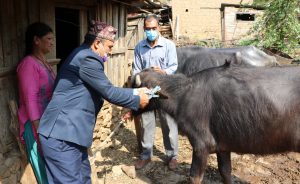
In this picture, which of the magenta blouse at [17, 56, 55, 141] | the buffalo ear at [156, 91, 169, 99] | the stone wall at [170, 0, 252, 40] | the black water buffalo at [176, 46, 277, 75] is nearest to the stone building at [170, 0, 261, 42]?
the stone wall at [170, 0, 252, 40]

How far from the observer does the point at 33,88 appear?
3.41m

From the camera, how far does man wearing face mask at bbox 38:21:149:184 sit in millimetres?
2869

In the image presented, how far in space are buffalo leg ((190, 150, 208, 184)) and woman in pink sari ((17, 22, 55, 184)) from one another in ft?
5.82

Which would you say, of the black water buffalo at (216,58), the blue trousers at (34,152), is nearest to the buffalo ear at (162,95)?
the blue trousers at (34,152)

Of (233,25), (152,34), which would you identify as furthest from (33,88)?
(233,25)

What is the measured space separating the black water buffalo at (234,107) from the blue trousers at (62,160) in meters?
1.37

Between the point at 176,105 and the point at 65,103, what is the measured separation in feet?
5.46

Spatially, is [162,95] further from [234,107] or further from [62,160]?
[62,160]

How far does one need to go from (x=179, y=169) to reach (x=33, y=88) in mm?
2894

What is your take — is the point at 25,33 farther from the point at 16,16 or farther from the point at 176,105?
the point at 176,105

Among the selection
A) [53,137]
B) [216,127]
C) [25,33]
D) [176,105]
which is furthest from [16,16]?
[216,127]

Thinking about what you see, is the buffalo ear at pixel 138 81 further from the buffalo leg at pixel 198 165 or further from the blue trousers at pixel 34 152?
the blue trousers at pixel 34 152

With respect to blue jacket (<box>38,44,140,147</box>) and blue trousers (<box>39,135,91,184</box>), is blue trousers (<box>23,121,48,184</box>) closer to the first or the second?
blue trousers (<box>39,135,91,184</box>)

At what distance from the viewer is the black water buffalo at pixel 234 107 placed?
3.55 meters
